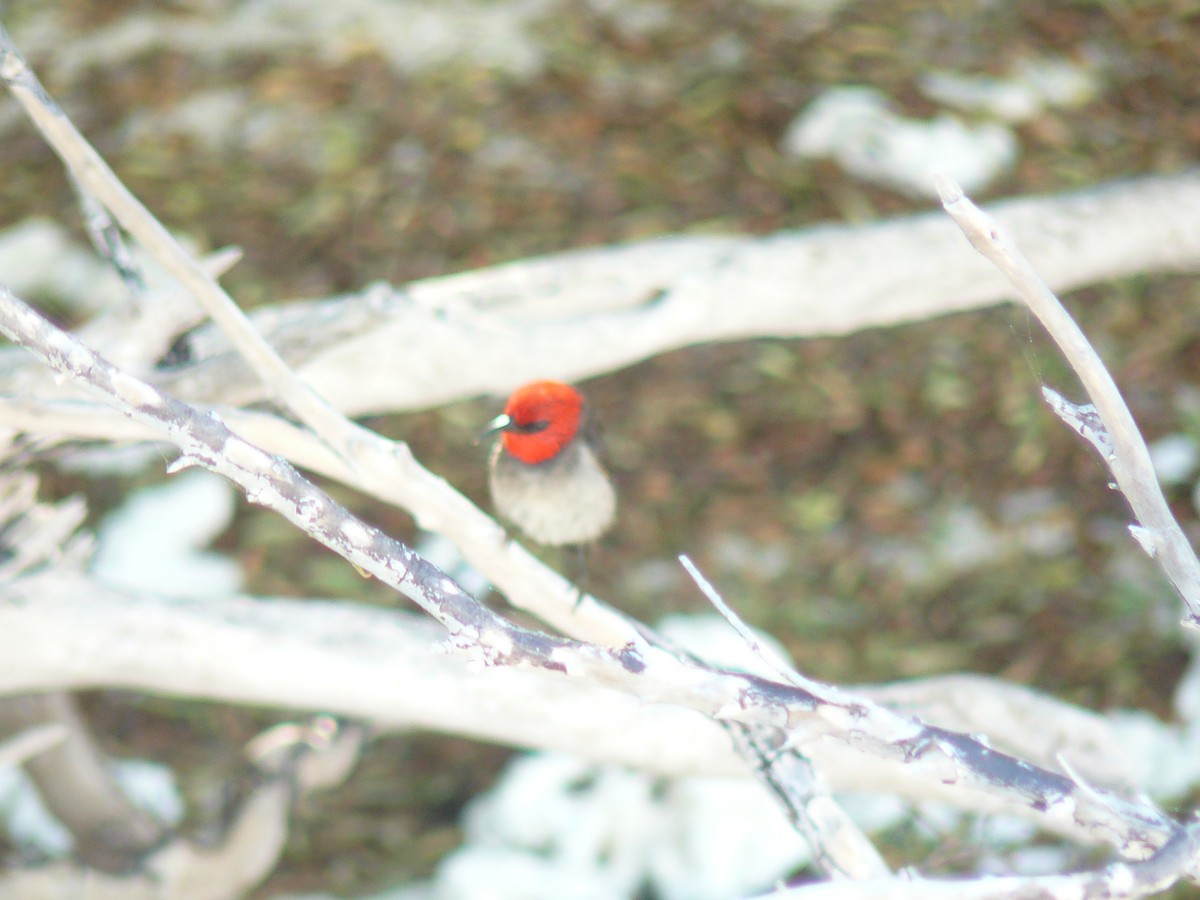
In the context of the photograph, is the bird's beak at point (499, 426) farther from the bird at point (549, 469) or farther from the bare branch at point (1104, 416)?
the bare branch at point (1104, 416)

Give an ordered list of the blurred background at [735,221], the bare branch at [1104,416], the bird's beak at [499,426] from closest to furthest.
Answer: the bare branch at [1104,416] < the bird's beak at [499,426] < the blurred background at [735,221]

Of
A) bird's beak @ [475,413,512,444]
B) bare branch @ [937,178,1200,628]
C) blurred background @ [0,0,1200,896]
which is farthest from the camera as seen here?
blurred background @ [0,0,1200,896]

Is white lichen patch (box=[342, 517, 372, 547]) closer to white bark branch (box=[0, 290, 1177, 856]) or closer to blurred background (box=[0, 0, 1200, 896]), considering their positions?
white bark branch (box=[0, 290, 1177, 856])

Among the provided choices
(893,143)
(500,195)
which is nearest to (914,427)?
(893,143)

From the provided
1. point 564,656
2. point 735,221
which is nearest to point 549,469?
point 564,656

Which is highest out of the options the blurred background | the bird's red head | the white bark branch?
the white bark branch

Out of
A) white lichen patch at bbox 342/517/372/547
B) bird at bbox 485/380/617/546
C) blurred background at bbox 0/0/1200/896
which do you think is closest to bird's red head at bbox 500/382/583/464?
bird at bbox 485/380/617/546

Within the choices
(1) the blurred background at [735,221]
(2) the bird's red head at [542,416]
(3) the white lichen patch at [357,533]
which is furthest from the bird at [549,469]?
(1) the blurred background at [735,221]
